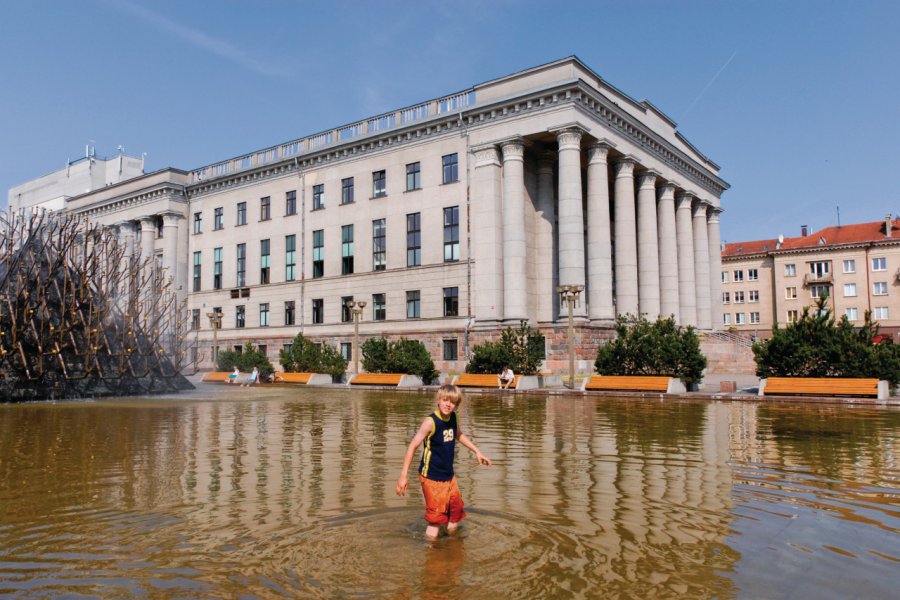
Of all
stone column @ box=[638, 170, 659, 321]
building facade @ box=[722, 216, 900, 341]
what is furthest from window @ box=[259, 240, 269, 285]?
building facade @ box=[722, 216, 900, 341]

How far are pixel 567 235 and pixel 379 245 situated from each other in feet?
47.8

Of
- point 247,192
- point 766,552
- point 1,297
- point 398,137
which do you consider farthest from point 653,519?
point 247,192

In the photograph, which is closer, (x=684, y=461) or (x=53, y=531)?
(x=53, y=531)

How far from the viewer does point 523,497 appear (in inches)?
321

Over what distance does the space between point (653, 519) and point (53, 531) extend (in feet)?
19.9

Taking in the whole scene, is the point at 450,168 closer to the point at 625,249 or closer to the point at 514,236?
the point at 514,236

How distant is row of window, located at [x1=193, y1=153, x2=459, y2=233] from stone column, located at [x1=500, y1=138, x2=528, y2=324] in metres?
4.21

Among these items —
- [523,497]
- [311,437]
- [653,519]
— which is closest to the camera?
[653,519]

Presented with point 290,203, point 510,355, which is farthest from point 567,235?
point 290,203

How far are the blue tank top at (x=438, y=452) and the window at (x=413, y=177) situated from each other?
1581 inches

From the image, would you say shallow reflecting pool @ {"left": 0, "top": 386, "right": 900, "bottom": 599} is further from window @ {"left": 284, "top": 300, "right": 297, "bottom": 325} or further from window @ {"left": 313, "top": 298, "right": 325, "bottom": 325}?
window @ {"left": 284, "top": 300, "right": 297, "bottom": 325}

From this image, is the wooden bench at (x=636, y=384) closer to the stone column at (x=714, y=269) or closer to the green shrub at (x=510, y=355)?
the green shrub at (x=510, y=355)

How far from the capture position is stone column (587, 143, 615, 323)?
4059cm

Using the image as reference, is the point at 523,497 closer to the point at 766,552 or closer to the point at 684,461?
the point at 766,552
